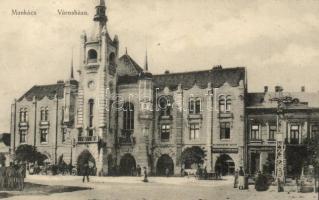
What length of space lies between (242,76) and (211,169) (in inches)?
250

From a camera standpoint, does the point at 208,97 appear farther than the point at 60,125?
No

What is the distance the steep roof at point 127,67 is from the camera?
36.4 meters

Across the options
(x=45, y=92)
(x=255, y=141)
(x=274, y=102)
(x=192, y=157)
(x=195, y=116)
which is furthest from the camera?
(x=45, y=92)

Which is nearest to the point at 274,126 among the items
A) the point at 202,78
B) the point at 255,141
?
the point at 255,141

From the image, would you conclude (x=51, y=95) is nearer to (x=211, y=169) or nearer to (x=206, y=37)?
(x=211, y=169)

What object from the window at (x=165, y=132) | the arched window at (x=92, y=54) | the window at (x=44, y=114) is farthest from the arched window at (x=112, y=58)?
the window at (x=44, y=114)

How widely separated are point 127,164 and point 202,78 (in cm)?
783

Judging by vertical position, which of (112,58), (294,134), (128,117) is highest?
(112,58)

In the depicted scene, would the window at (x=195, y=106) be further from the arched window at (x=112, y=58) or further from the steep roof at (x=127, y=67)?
the arched window at (x=112, y=58)

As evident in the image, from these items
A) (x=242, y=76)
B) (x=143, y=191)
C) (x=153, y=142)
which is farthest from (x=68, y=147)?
(x=143, y=191)

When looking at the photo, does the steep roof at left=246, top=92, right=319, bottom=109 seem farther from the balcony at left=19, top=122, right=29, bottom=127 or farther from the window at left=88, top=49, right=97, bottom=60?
the balcony at left=19, top=122, right=29, bottom=127

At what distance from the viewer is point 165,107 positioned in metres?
34.0

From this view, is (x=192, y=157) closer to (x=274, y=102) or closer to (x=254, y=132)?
(x=254, y=132)

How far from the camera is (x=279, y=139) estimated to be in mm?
20328
